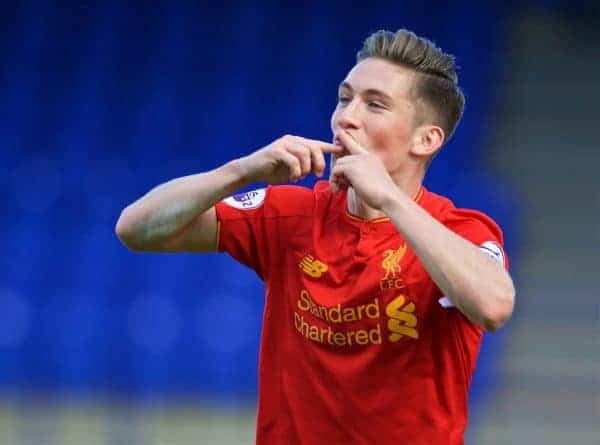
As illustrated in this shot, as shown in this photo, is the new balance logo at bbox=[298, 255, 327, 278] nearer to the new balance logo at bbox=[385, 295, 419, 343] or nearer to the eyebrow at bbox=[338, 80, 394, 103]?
the new balance logo at bbox=[385, 295, 419, 343]

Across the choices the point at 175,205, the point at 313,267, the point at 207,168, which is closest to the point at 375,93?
the point at 313,267

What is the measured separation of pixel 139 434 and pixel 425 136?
2.96 metres

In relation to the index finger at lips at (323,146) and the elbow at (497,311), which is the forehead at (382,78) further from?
the elbow at (497,311)

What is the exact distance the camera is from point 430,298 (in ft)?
7.25

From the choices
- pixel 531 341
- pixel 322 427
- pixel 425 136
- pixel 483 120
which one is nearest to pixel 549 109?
pixel 483 120

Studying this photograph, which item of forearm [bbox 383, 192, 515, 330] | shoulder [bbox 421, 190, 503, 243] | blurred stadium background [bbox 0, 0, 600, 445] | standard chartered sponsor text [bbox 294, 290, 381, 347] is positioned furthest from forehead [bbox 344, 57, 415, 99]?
blurred stadium background [bbox 0, 0, 600, 445]

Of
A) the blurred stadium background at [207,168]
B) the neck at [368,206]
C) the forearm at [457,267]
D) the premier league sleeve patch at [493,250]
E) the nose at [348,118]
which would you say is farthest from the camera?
the blurred stadium background at [207,168]

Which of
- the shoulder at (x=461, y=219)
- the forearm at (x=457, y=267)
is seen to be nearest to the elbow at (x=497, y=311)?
the forearm at (x=457, y=267)

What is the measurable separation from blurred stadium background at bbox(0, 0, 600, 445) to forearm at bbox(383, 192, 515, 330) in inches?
120

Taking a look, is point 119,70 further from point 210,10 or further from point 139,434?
point 139,434

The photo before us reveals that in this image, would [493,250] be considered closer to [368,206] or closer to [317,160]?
[368,206]

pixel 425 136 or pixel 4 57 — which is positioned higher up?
pixel 4 57

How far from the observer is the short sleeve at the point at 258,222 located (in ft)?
7.74

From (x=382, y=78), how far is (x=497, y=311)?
2.07 ft
